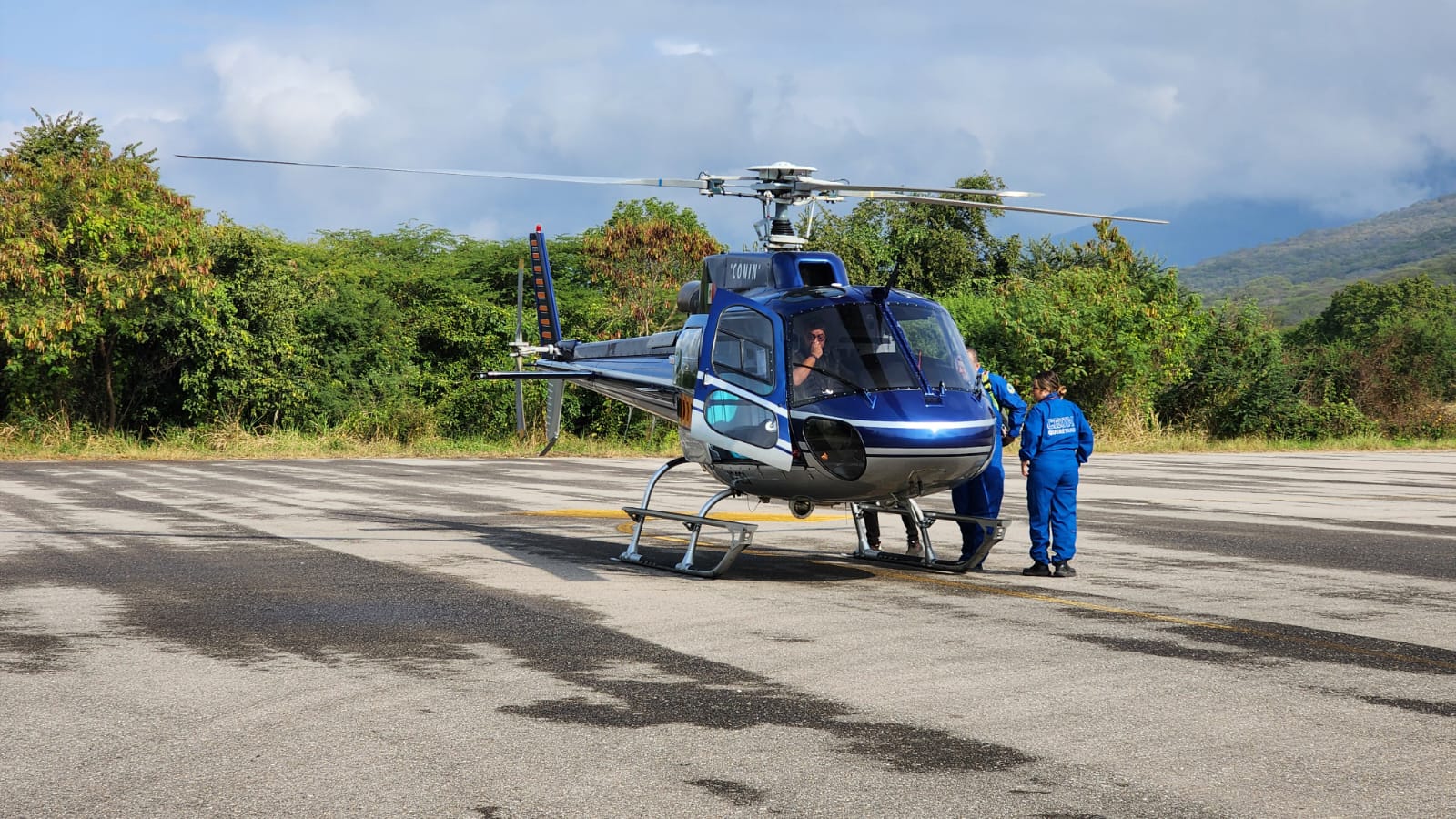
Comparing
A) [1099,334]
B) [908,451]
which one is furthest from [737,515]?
[1099,334]

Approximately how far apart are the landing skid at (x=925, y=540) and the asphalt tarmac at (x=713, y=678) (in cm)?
18

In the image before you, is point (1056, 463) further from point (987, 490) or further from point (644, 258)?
point (644, 258)

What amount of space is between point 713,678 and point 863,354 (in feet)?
12.4

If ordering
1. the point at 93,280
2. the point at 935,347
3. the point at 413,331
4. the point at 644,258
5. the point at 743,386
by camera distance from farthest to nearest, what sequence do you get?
1. the point at 644,258
2. the point at 413,331
3. the point at 93,280
4. the point at 743,386
5. the point at 935,347

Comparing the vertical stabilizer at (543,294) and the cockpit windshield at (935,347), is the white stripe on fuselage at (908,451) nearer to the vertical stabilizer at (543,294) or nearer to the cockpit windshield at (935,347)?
the cockpit windshield at (935,347)

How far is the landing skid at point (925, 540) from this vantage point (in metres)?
11.0

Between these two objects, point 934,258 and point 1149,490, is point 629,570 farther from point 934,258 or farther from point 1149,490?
point 934,258

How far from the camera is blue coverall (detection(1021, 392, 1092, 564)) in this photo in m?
11.0

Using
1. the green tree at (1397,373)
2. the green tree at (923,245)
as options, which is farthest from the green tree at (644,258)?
the green tree at (1397,373)

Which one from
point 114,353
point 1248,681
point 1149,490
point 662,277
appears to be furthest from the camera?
point 662,277

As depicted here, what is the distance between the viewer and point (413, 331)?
122 feet

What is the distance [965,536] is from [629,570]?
3.13 meters

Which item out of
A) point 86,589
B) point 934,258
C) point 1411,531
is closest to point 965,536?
point 1411,531

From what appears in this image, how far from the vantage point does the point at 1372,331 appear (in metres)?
45.9
